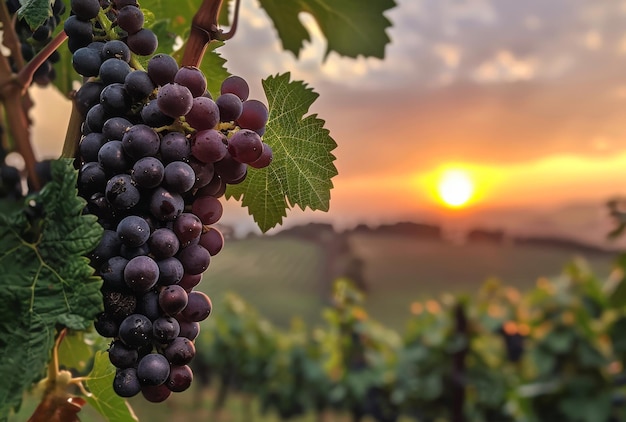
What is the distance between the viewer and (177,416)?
729 centimetres

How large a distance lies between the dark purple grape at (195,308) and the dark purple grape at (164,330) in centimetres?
3

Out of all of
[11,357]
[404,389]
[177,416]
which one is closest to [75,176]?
[11,357]

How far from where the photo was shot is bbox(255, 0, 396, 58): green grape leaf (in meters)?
0.98

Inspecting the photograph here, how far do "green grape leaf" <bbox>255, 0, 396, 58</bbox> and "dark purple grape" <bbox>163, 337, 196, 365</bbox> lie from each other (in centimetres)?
62

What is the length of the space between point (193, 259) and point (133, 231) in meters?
0.06

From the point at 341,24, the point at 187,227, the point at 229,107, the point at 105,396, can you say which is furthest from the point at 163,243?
the point at 341,24

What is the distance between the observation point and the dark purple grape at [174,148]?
0.48m

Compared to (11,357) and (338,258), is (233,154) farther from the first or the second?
(338,258)

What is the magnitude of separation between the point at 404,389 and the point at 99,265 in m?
3.49

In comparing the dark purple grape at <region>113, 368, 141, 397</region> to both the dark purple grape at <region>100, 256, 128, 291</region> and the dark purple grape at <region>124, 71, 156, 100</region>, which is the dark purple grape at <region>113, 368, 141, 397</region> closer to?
the dark purple grape at <region>100, 256, 128, 291</region>

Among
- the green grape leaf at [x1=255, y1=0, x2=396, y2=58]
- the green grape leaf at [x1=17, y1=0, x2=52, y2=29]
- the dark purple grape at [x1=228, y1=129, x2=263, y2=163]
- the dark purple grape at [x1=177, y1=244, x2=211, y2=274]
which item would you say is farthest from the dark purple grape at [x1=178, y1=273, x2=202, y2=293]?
the green grape leaf at [x1=255, y1=0, x2=396, y2=58]

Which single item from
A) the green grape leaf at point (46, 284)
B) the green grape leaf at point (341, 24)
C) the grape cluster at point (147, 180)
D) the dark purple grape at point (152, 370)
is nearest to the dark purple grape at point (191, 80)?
the grape cluster at point (147, 180)

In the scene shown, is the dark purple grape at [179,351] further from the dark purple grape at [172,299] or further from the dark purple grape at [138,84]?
the dark purple grape at [138,84]

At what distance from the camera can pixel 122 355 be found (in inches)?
18.8
